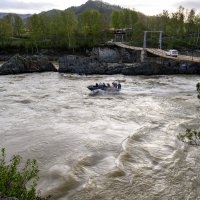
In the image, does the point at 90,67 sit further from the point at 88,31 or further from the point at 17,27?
the point at 17,27

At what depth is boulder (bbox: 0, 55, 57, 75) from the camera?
64.0 m

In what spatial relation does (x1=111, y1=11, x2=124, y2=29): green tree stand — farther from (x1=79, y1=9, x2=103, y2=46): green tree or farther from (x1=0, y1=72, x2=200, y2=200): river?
(x1=0, y1=72, x2=200, y2=200): river

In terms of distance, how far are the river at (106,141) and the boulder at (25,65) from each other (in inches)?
781

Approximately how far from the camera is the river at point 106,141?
53.8 feet

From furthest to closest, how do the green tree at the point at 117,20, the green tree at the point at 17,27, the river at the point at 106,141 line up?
the green tree at the point at 117,20
the green tree at the point at 17,27
the river at the point at 106,141

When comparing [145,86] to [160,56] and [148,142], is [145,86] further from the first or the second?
[148,142]

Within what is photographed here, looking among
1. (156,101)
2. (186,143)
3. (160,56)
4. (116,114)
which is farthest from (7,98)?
(160,56)

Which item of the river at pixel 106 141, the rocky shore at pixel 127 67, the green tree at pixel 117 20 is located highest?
the green tree at pixel 117 20

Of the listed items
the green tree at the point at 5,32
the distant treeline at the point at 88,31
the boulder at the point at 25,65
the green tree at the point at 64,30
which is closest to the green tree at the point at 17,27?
the distant treeline at the point at 88,31

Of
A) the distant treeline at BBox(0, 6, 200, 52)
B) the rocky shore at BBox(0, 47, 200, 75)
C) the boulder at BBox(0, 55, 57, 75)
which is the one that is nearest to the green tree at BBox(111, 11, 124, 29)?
the distant treeline at BBox(0, 6, 200, 52)

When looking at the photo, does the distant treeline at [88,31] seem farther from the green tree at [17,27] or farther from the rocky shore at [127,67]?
the rocky shore at [127,67]

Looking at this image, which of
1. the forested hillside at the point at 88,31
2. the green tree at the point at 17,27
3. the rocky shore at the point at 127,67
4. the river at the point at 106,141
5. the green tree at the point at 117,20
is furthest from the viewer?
the green tree at the point at 117,20

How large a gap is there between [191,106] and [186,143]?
13.9 metres

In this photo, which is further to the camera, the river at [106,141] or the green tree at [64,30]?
the green tree at [64,30]
